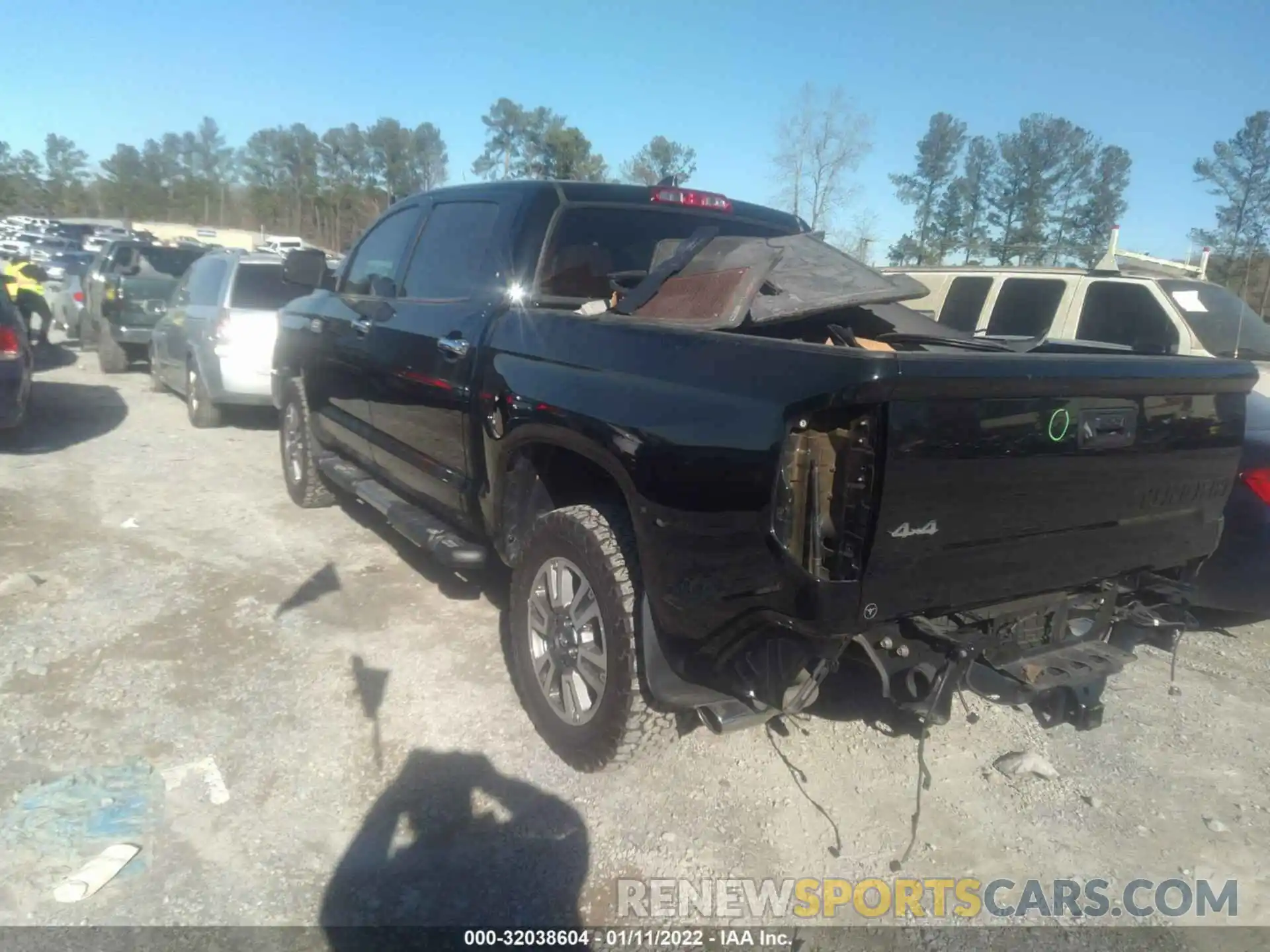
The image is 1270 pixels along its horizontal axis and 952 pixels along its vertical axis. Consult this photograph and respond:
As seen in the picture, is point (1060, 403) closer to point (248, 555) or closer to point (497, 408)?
point (497, 408)

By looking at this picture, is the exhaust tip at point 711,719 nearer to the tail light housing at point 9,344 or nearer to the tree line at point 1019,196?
the tail light housing at point 9,344

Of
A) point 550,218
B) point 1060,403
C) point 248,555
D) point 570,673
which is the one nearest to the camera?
point 1060,403

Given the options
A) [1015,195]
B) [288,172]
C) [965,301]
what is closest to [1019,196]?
[1015,195]

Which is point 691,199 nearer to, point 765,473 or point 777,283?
point 777,283

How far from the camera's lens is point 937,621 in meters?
2.61

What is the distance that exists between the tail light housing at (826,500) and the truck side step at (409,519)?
6.71ft

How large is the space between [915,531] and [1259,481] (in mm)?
2539

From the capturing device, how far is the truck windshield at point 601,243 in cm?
385

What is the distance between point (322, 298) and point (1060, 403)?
15.1 feet

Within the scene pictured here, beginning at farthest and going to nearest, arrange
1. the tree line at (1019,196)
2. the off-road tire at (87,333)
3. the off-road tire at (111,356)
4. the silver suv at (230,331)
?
the tree line at (1019,196), the off-road tire at (87,333), the off-road tire at (111,356), the silver suv at (230,331)

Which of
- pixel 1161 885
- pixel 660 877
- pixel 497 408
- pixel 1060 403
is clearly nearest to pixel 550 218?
pixel 497 408

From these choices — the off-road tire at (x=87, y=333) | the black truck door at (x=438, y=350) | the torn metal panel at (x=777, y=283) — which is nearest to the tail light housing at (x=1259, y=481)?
the torn metal panel at (x=777, y=283)

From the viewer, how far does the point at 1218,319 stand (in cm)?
823

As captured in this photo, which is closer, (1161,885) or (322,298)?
(1161,885)
